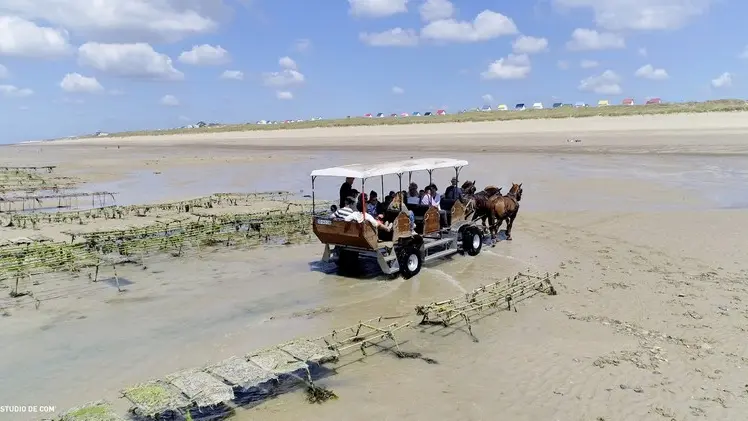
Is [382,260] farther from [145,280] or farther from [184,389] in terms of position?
[184,389]

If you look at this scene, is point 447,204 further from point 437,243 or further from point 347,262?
point 347,262

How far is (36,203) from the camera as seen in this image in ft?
87.0

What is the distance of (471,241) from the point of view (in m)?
14.9

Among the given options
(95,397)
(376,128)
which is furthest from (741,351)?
(376,128)

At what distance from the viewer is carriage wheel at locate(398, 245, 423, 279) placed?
12.7 meters

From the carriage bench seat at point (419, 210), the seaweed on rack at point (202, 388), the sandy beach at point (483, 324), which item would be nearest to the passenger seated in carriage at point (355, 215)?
the sandy beach at point (483, 324)

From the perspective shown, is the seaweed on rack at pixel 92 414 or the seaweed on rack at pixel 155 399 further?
the seaweed on rack at pixel 155 399

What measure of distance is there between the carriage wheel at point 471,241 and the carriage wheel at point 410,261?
2094 mm

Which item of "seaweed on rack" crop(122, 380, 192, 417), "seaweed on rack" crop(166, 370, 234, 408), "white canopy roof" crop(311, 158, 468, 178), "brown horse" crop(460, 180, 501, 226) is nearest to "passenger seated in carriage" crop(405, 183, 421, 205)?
"white canopy roof" crop(311, 158, 468, 178)

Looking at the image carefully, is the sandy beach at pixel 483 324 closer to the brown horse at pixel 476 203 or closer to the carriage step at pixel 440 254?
the carriage step at pixel 440 254

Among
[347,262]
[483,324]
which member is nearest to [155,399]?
[483,324]

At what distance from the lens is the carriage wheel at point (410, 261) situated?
1269 centimetres

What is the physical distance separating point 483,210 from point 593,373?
869 centimetres
